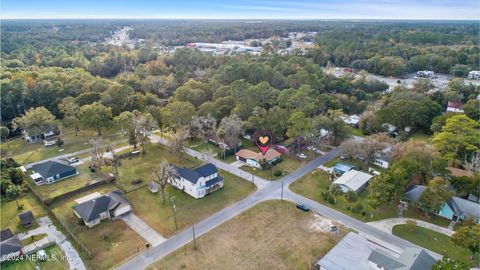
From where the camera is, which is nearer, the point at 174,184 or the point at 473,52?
the point at 174,184

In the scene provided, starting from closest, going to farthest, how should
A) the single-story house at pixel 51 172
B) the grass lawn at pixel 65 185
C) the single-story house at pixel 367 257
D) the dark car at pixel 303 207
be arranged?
the single-story house at pixel 367 257 → the dark car at pixel 303 207 → the grass lawn at pixel 65 185 → the single-story house at pixel 51 172

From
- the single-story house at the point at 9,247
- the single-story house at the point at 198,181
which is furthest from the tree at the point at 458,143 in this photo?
the single-story house at the point at 9,247

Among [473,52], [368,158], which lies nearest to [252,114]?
[368,158]

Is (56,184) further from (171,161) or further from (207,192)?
(207,192)

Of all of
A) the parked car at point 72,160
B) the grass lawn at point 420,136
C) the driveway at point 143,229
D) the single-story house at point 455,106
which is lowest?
the grass lawn at point 420,136

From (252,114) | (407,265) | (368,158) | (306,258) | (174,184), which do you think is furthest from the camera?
(252,114)

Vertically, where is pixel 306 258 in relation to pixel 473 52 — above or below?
below

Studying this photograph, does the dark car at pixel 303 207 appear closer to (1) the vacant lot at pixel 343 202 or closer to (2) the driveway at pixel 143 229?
(1) the vacant lot at pixel 343 202

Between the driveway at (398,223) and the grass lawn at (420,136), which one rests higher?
the driveway at (398,223)
